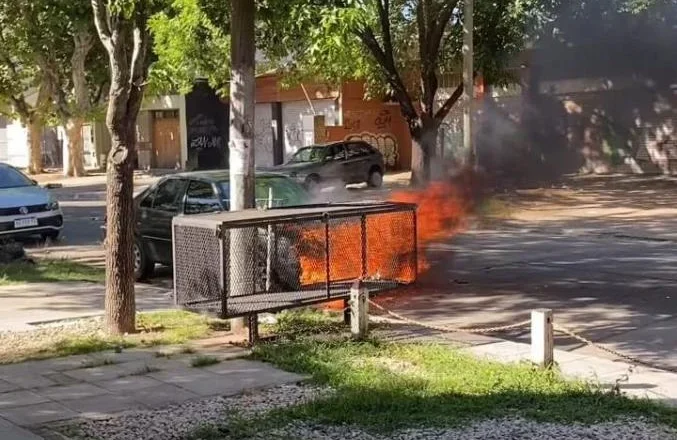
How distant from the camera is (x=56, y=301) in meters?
10.8

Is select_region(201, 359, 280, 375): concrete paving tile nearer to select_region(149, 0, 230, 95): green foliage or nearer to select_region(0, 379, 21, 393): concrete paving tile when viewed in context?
select_region(0, 379, 21, 393): concrete paving tile

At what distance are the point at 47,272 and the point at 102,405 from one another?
23.7ft

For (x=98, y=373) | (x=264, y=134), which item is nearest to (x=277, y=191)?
(x=98, y=373)

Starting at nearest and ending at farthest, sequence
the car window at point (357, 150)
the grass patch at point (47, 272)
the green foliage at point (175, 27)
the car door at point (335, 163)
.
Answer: the green foliage at point (175, 27), the grass patch at point (47, 272), the car door at point (335, 163), the car window at point (357, 150)

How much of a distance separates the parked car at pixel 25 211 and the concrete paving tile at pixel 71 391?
33.0ft

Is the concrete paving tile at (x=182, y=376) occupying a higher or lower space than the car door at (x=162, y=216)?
lower

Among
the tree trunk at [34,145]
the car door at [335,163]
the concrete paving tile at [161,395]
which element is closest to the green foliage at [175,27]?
the concrete paving tile at [161,395]

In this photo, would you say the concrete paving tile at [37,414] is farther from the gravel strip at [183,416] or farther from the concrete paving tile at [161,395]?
the concrete paving tile at [161,395]

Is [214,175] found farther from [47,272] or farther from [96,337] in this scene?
[96,337]

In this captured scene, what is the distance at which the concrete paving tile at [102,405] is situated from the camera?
6.12 meters

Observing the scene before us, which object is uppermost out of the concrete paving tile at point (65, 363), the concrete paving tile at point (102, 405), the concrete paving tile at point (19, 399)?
the concrete paving tile at point (65, 363)

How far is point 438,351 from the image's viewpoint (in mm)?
7660

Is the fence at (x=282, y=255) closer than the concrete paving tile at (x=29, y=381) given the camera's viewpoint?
No

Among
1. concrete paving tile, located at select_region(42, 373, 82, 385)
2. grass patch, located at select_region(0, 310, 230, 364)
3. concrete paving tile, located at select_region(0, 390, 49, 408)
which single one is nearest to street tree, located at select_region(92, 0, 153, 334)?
grass patch, located at select_region(0, 310, 230, 364)
